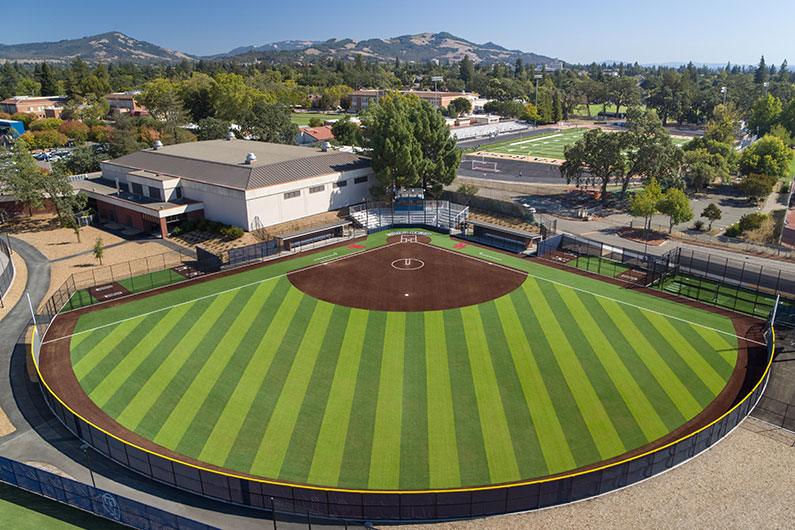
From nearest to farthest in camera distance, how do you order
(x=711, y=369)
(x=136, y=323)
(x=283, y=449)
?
(x=283, y=449)
(x=711, y=369)
(x=136, y=323)

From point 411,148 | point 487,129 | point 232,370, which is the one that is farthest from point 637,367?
point 487,129

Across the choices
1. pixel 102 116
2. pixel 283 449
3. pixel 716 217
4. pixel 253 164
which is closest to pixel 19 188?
pixel 253 164

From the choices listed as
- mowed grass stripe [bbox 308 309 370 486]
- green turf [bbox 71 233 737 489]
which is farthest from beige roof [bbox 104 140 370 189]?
mowed grass stripe [bbox 308 309 370 486]

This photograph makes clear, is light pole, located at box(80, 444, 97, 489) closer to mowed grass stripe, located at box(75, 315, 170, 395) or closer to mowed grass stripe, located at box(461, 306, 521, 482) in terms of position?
mowed grass stripe, located at box(75, 315, 170, 395)

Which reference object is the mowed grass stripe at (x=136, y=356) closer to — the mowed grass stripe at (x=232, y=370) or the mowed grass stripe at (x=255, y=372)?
the mowed grass stripe at (x=232, y=370)

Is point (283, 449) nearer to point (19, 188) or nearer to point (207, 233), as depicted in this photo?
point (207, 233)

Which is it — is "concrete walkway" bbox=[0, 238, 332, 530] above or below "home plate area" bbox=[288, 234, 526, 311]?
below
